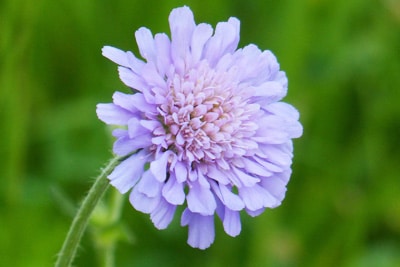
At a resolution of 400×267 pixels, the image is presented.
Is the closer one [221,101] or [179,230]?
[221,101]

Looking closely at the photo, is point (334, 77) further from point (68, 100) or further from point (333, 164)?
point (68, 100)

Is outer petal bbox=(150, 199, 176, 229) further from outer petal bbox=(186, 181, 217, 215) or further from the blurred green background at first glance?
the blurred green background

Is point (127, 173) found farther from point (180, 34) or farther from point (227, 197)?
point (180, 34)

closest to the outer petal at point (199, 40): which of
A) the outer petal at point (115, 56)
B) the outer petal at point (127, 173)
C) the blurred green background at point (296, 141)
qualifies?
the outer petal at point (115, 56)

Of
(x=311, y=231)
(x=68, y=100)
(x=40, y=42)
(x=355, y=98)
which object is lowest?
(x=311, y=231)

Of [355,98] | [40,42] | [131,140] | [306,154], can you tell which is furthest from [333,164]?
[131,140]

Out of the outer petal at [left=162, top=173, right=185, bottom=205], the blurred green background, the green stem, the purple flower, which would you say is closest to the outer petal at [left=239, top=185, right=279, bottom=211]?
the purple flower

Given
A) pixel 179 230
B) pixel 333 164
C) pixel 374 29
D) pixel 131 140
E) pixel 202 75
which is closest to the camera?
pixel 131 140

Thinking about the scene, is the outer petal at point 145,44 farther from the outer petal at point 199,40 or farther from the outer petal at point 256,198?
the outer petal at point 256,198
